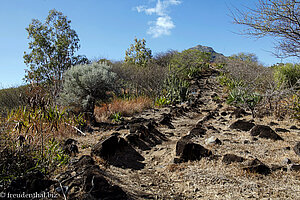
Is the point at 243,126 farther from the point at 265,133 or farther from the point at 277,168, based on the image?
the point at 277,168

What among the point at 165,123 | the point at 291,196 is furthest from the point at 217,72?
the point at 291,196

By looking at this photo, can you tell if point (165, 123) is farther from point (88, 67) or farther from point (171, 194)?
point (171, 194)

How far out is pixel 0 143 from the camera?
2916mm

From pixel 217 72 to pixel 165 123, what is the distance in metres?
20.7

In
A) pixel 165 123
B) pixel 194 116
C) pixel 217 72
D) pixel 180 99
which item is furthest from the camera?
pixel 217 72

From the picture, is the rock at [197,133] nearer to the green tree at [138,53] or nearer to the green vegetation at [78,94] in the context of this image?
the green vegetation at [78,94]

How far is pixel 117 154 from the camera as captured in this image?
13.2ft

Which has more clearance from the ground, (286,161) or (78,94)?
(78,94)

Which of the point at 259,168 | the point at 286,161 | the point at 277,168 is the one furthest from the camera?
the point at 286,161

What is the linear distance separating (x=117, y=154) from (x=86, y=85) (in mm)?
3534

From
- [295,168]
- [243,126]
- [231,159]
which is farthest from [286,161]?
[243,126]

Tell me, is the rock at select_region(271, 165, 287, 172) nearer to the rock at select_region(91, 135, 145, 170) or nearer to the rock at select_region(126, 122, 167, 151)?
the rock at select_region(91, 135, 145, 170)

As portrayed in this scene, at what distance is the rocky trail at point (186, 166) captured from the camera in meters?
2.65

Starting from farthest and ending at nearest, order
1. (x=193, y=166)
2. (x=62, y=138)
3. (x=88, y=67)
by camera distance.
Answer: (x=88, y=67)
(x=62, y=138)
(x=193, y=166)
